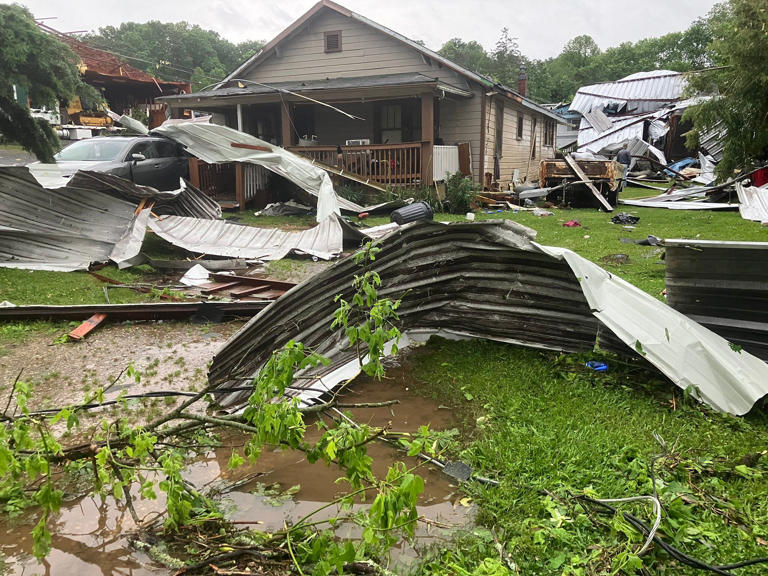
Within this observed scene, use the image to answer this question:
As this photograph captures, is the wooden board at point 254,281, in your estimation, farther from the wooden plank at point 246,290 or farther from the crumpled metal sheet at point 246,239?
the crumpled metal sheet at point 246,239

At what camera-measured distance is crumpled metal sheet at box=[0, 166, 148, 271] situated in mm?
8289

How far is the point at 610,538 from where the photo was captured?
8.32 feet

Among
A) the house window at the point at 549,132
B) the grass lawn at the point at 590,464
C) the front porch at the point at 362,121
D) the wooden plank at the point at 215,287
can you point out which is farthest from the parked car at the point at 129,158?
the house window at the point at 549,132

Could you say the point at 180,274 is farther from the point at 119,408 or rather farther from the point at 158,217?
the point at 119,408

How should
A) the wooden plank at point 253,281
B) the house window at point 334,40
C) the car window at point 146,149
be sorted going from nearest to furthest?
the wooden plank at point 253,281 → the car window at point 146,149 → the house window at point 334,40

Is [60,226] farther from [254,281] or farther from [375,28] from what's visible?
[375,28]

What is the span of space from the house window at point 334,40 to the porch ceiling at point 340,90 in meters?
0.99

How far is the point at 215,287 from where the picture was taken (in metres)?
7.61

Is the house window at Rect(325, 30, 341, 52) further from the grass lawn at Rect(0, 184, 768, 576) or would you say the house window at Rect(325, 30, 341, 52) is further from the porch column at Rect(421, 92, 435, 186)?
the grass lawn at Rect(0, 184, 768, 576)

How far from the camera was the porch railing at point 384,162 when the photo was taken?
1530 cm

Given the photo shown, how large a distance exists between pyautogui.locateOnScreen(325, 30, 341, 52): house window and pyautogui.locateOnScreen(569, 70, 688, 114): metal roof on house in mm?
20980

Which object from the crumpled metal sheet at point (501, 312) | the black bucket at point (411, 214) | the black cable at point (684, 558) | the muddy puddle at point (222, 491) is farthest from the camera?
the black bucket at point (411, 214)

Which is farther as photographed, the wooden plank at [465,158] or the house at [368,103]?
the wooden plank at [465,158]

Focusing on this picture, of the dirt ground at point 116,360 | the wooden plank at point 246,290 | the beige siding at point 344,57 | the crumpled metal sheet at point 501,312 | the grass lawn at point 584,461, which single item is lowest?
the dirt ground at point 116,360
